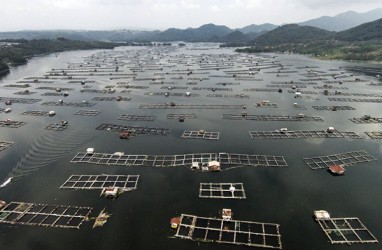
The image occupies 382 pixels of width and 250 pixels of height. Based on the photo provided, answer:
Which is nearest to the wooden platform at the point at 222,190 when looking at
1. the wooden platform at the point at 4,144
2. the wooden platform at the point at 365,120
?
the wooden platform at the point at 4,144

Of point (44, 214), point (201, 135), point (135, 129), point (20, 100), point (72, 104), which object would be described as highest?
point (201, 135)

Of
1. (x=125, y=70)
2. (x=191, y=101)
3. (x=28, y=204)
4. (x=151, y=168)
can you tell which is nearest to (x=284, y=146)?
(x=151, y=168)

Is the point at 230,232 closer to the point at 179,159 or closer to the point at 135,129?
the point at 179,159

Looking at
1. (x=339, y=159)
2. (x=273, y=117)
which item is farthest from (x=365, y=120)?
(x=339, y=159)

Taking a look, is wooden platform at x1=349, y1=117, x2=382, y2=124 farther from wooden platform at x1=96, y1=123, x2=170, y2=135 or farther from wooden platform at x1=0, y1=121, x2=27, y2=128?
wooden platform at x1=0, y1=121, x2=27, y2=128

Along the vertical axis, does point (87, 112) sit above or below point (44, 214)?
below

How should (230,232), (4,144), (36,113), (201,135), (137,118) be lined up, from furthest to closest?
(36,113), (137,118), (201,135), (4,144), (230,232)

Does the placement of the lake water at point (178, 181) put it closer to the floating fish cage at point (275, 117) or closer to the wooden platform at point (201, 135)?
the wooden platform at point (201, 135)
